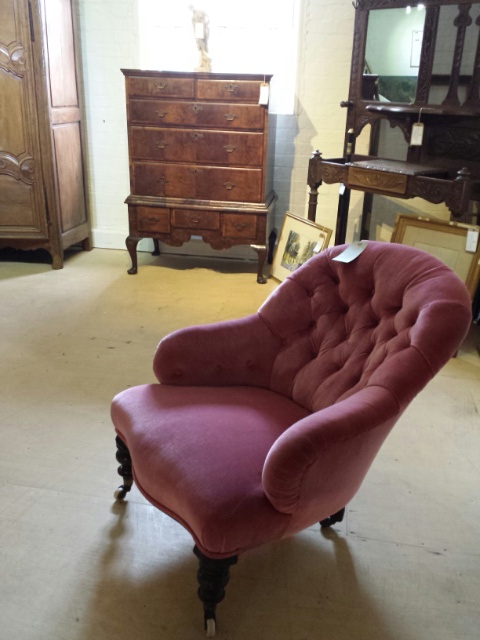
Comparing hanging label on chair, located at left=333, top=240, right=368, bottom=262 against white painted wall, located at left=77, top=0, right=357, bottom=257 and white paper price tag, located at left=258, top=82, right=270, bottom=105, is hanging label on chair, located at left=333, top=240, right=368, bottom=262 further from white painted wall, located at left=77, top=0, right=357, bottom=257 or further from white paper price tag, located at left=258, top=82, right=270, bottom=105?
white painted wall, located at left=77, top=0, right=357, bottom=257

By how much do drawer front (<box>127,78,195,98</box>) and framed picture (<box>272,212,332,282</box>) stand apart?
3.25 ft

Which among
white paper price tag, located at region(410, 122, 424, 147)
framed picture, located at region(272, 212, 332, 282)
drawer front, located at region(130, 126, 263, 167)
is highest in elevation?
white paper price tag, located at region(410, 122, 424, 147)

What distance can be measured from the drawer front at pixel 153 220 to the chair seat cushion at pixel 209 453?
223 centimetres

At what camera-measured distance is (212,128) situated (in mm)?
3553

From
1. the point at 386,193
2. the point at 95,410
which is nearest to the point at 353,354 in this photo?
the point at 95,410

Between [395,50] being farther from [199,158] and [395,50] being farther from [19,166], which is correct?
[19,166]

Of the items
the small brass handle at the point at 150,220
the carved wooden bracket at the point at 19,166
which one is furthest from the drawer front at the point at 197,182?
the carved wooden bracket at the point at 19,166

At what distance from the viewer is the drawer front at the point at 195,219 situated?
3.72 metres

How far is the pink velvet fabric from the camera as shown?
1305mm

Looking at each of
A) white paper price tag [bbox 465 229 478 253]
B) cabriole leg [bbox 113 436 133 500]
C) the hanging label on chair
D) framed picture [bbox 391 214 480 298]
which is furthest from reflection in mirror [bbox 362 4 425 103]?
cabriole leg [bbox 113 436 133 500]

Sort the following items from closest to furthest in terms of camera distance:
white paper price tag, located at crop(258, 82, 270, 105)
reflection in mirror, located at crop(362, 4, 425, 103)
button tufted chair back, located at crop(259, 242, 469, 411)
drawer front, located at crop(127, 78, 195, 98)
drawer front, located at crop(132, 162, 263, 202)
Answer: button tufted chair back, located at crop(259, 242, 469, 411)
reflection in mirror, located at crop(362, 4, 425, 103)
white paper price tag, located at crop(258, 82, 270, 105)
drawer front, located at crop(127, 78, 195, 98)
drawer front, located at crop(132, 162, 263, 202)

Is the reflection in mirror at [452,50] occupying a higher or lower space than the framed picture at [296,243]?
higher

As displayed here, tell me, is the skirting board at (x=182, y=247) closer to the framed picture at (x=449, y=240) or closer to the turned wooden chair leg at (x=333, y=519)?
the framed picture at (x=449, y=240)

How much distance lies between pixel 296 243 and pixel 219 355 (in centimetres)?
211
